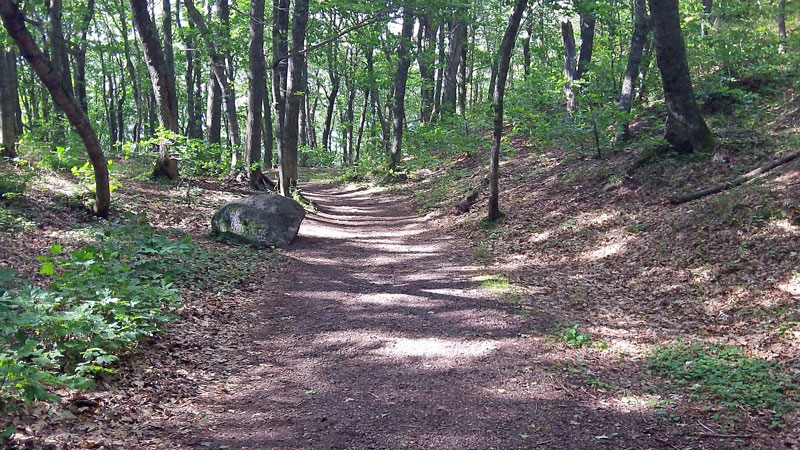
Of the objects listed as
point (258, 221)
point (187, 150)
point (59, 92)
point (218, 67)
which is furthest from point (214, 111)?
point (59, 92)

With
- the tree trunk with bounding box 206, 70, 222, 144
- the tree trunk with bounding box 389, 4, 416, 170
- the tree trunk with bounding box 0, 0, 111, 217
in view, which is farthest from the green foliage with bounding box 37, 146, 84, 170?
the tree trunk with bounding box 389, 4, 416, 170

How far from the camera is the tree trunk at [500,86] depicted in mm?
10922

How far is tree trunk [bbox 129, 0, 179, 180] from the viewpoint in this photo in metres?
12.4

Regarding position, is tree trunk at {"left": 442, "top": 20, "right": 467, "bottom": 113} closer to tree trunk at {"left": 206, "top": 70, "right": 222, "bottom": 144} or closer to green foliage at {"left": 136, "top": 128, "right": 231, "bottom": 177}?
tree trunk at {"left": 206, "top": 70, "right": 222, "bottom": 144}

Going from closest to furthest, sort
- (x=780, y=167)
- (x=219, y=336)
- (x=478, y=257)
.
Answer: (x=219, y=336), (x=780, y=167), (x=478, y=257)

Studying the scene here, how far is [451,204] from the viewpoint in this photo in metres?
15.5

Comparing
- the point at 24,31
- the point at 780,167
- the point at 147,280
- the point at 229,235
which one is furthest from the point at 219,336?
the point at 780,167

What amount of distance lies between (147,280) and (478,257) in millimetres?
5915

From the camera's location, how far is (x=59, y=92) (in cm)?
824

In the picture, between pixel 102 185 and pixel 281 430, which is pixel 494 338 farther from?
pixel 102 185

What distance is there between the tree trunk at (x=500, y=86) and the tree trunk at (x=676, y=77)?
2600mm

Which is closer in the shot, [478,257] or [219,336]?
[219,336]

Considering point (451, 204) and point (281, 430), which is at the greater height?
point (451, 204)

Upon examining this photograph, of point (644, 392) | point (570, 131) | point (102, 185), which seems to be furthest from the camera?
point (570, 131)
